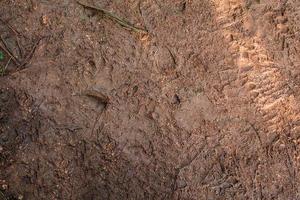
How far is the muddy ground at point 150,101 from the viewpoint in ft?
9.36

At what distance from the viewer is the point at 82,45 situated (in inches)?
120

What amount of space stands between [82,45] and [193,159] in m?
1.14

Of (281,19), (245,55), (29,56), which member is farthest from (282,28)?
(29,56)

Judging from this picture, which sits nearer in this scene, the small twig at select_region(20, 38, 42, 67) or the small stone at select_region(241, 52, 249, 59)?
the small twig at select_region(20, 38, 42, 67)

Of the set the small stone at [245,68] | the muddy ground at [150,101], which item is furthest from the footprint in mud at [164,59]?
the small stone at [245,68]

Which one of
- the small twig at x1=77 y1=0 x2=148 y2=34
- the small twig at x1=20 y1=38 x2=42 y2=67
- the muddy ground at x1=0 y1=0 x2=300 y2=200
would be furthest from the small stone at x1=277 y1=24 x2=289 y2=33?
the small twig at x1=20 y1=38 x2=42 y2=67

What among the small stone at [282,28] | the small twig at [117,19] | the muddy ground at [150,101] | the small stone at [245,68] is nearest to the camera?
the muddy ground at [150,101]

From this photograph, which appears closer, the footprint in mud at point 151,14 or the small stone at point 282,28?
the footprint in mud at point 151,14

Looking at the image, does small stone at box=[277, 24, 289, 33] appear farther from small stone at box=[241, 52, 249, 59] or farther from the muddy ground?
small stone at box=[241, 52, 249, 59]

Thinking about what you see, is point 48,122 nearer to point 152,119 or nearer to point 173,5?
point 152,119

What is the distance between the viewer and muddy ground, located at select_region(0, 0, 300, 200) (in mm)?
2854

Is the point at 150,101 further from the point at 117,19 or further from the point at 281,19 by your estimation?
the point at 281,19

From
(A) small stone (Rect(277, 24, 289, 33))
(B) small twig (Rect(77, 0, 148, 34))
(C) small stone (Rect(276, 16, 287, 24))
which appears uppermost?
(C) small stone (Rect(276, 16, 287, 24))

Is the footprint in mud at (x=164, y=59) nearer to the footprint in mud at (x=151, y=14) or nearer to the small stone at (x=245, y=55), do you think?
the footprint in mud at (x=151, y=14)
